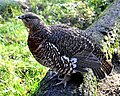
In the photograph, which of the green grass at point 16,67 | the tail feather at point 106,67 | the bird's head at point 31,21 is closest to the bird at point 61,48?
the bird's head at point 31,21

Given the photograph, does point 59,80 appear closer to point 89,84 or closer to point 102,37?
point 89,84

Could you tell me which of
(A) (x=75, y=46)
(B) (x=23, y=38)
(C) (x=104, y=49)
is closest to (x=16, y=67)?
(B) (x=23, y=38)

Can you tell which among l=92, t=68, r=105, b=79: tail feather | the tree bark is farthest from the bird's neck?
l=92, t=68, r=105, b=79: tail feather

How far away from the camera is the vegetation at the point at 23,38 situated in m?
6.23

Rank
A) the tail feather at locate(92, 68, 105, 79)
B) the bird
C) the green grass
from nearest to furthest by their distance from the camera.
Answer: the bird, the tail feather at locate(92, 68, 105, 79), the green grass

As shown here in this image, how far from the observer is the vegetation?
245 inches

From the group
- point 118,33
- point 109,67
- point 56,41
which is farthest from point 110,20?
point 56,41

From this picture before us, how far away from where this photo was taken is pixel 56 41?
5.28 m

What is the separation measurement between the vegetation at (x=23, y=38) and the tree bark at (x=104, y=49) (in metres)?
0.54

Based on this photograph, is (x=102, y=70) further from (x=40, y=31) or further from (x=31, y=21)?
(x=31, y=21)

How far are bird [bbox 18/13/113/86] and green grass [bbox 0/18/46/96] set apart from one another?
36.3 inches

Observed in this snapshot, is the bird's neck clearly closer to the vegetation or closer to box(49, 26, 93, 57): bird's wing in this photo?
box(49, 26, 93, 57): bird's wing

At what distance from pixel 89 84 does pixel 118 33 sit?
1.80 meters

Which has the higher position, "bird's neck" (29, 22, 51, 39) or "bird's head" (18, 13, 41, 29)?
"bird's head" (18, 13, 41, 29)
